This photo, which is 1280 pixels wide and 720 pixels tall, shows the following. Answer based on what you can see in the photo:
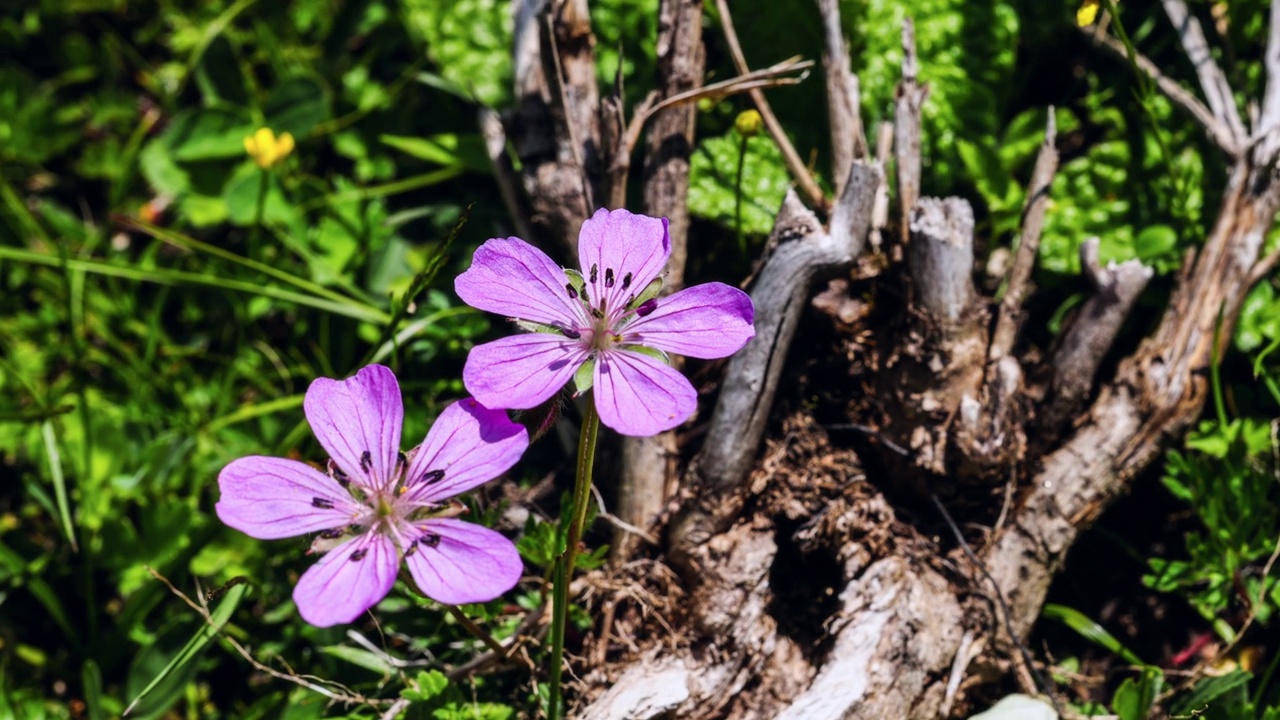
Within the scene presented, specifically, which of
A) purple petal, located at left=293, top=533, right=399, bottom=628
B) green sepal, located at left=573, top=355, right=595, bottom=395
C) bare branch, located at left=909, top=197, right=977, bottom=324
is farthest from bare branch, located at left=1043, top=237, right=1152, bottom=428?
purple petal, located at left=293, top=533, right=399, bottom=628

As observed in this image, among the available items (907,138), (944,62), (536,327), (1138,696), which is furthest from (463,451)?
(944,62)

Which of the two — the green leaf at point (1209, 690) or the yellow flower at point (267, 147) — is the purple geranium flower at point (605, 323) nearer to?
the green leaf at point (1209, 690)

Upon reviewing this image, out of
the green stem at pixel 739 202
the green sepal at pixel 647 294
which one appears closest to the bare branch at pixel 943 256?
the green stem at pixel 739 202

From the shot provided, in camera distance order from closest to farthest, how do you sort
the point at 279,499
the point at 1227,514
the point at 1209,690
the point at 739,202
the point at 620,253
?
the point at 279,499, the point at 620,253, the point at 1209,690, the point at 1227,514, the point at 739,202

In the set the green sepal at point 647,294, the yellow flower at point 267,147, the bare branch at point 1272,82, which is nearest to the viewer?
the green sepal at point 647,294

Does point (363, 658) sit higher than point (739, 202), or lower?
lower

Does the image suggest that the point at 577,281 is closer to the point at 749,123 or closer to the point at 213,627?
the point at 749,123

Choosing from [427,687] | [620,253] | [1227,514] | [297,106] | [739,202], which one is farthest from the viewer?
[297,106]
